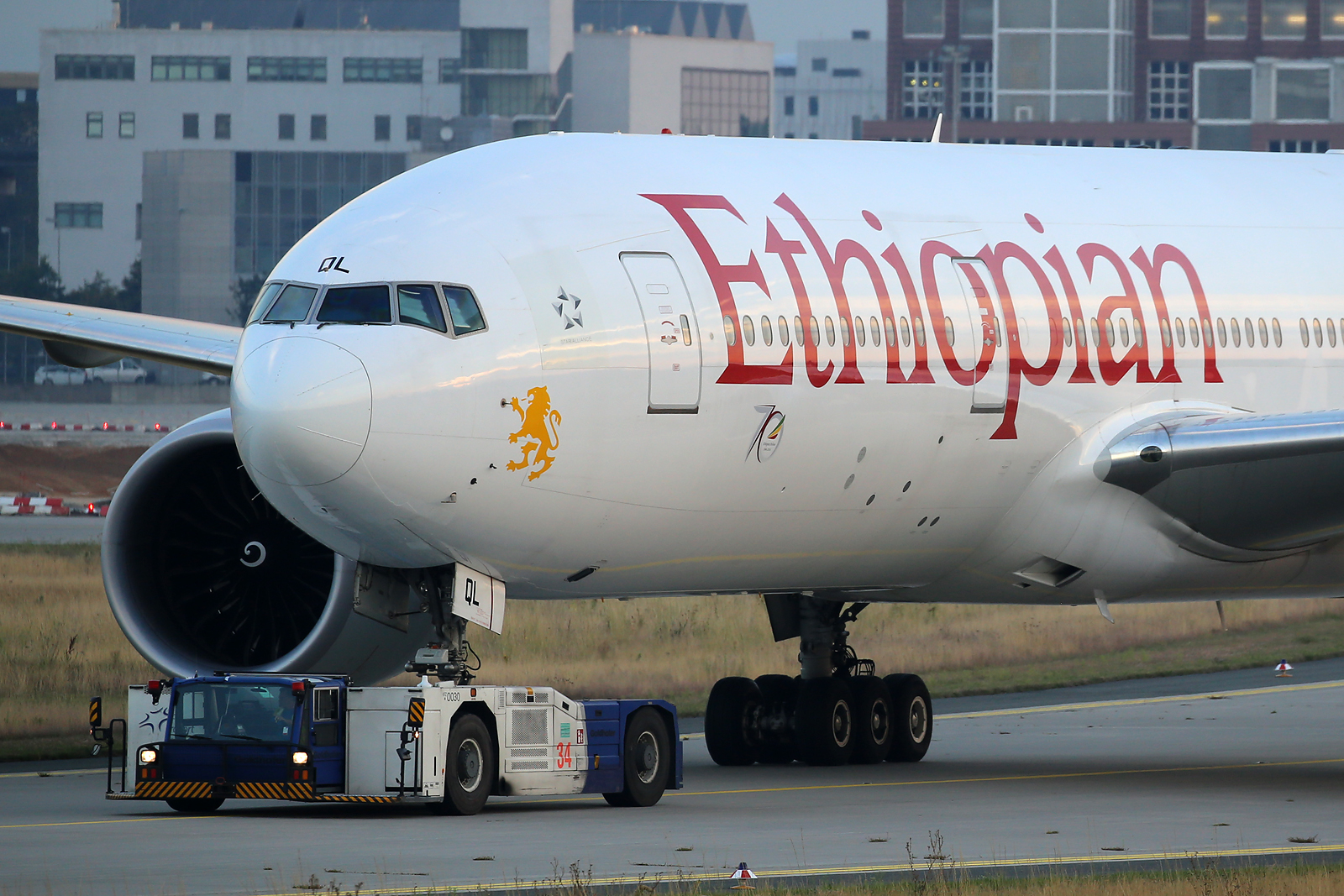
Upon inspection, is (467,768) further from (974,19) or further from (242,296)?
(974,19)

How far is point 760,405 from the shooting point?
1741 cm

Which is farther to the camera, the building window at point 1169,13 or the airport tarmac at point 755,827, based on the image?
the building window at point 1169,13

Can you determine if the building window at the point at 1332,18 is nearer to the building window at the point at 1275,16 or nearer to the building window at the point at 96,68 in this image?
the building window at the point at 1275,16

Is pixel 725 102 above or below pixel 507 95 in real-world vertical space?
above

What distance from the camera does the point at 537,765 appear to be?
55.8 feet

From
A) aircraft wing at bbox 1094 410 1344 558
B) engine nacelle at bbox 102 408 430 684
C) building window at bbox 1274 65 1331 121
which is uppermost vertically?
building window at bbox 1274 65 1331 121

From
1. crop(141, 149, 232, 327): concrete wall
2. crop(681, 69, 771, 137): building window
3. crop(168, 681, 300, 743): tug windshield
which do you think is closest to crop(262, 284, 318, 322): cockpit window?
crop(168, 681, 300, 743): tug windshield

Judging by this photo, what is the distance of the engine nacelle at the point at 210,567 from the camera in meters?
19.9

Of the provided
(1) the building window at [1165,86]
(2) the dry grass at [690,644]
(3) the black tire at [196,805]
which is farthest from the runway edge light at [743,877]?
(1) the building window at [1165,86]

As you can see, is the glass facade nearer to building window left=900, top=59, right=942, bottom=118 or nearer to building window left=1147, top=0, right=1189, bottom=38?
building window left=900, top=59, right=942, bottom=118

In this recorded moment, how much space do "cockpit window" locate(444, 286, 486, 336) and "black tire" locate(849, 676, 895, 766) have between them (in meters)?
8.38

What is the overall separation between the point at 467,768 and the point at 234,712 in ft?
6.17

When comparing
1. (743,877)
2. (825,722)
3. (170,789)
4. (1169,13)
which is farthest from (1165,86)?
(743,877)

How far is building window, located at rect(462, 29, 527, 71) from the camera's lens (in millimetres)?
150375
